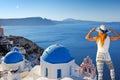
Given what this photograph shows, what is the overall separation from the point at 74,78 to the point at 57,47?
3185mm

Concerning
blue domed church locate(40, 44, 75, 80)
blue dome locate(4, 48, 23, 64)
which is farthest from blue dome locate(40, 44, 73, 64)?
blue dome locate(4, 48, 23, 64)

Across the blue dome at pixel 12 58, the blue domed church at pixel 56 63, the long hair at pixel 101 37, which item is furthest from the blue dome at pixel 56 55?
the long hair at pixel 101 37

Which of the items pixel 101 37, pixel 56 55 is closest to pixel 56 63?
pixel 56 55

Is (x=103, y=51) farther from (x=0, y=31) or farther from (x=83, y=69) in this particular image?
(x=0, y=31)

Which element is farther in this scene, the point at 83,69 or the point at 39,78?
the point at 83,69

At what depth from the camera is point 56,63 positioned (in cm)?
2330

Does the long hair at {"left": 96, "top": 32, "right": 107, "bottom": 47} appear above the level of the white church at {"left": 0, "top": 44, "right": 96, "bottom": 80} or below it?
above

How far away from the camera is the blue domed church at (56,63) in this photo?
23344 mm

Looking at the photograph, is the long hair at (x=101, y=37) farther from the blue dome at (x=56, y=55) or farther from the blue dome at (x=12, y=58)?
the blue dome at (x=12, y=58)

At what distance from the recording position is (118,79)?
5084cm

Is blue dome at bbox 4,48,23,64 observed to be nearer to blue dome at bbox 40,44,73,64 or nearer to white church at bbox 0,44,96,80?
white church at bbox 0,44,96,80

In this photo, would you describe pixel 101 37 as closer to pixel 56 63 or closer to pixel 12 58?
pixel 56 63

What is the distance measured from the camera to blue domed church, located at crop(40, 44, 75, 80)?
76.6ft

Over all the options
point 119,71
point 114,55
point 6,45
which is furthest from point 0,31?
point 114,55
